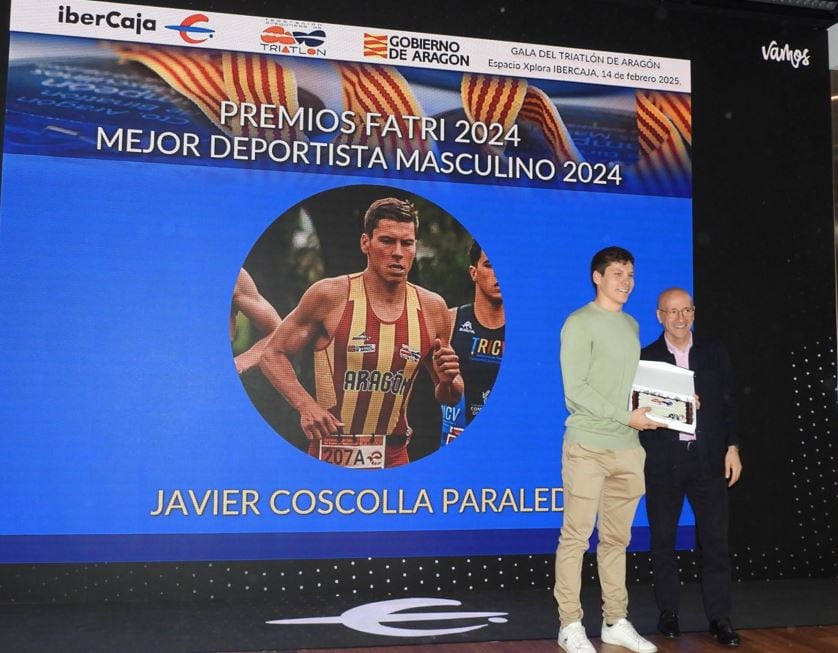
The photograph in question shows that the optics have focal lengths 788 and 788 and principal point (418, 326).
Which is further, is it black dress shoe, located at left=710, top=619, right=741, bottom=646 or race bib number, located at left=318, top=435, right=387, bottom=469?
race bib number, located at left=318, top=435, right=387, bottom=469

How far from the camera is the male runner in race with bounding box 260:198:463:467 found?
415 cm

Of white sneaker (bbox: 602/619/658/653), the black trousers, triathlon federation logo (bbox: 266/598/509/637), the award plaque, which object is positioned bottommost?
triathlon federation logo (bbox: 266/598/509/637)

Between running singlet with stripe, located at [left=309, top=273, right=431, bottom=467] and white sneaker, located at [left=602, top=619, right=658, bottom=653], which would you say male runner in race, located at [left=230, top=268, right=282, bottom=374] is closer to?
running singlet with stripe, located at [left=309, top=273, right=431, bottom=467]

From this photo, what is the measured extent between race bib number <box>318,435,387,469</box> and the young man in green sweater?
4.19ft

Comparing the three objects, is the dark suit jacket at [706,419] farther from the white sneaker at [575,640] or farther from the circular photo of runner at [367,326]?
the circular photo of runner at [367,326]

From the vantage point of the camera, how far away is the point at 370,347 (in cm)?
421

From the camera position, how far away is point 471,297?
4375mm

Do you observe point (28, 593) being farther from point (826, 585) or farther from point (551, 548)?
point (826, 585)

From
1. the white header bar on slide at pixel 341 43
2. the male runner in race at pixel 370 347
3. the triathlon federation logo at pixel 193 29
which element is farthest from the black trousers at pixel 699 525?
the triathlon federation logo at pixel 193 29

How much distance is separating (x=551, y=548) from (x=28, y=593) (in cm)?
269

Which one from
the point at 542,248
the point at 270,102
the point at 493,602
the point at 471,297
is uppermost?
the point at 270,102

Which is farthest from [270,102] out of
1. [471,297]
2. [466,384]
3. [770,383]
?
[770,383]

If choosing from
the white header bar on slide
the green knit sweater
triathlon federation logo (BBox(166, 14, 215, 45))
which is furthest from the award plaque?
triathlon federation logo (BBox(166, 14, 215, 45))

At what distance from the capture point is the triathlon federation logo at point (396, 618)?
3467 mm
